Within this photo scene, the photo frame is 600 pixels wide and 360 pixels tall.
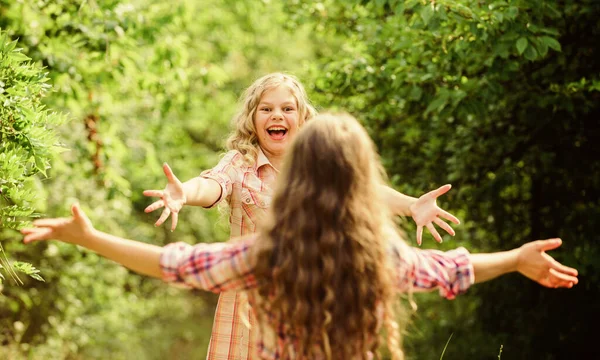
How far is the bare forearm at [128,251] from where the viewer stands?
203 centimetres

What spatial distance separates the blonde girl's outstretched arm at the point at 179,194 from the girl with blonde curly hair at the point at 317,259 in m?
0.30

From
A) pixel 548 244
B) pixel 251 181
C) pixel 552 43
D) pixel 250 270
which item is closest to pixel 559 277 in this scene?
pixel 548 244

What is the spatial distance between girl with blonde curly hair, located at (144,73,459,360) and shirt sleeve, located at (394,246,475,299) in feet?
1.53

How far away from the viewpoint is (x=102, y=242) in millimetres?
2047

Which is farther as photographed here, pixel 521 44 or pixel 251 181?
pixel 521 44

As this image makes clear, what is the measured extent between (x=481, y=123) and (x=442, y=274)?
11.7 ft

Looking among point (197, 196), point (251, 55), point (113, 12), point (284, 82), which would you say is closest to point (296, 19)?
point (113, 12)

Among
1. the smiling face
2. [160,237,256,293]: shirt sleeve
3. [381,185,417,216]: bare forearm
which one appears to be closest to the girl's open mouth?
the smiling face

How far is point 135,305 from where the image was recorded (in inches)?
352

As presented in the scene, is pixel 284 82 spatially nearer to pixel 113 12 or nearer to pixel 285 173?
pixel 285 173

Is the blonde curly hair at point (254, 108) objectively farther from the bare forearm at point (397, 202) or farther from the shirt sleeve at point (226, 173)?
the bare forearm at point (397, 202)

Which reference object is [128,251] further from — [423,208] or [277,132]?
[277,132]

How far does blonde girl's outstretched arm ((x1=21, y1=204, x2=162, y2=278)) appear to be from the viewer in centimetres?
203

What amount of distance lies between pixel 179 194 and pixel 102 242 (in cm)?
49
